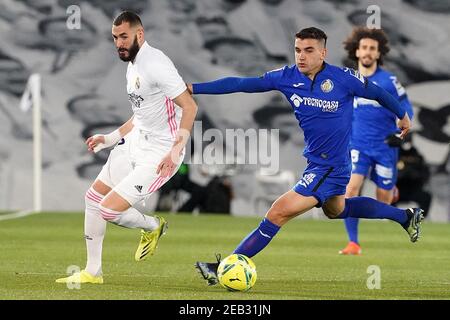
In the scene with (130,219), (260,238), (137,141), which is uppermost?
(137,141)

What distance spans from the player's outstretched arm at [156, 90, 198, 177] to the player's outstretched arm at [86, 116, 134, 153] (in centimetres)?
79

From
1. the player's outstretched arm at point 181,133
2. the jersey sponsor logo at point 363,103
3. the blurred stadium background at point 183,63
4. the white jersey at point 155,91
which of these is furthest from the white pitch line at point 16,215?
the player's outstretched arm at point 181,133

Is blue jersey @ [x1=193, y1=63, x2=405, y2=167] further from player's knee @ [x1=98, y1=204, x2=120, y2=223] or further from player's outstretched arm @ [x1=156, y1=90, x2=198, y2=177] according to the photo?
player's knee @ [x1=98, y1=204, x2=120, y2=223]

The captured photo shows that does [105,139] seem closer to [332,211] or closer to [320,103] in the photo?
[320,103]

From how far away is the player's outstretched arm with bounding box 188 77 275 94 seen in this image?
29.3 ft

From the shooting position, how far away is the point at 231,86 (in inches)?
354

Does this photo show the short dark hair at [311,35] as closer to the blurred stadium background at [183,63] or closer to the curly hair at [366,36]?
the curly hair at [366,36]

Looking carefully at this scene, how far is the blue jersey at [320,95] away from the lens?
903 cm

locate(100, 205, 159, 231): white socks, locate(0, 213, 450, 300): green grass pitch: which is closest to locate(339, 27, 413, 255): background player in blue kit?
locate(0, 213, 450, 300): green grass pitch

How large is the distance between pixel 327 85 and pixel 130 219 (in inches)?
76.1

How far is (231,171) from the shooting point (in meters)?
21.4

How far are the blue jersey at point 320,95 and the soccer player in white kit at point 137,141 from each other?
381 mm

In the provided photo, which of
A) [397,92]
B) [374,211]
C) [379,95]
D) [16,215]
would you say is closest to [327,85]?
[379,95]
